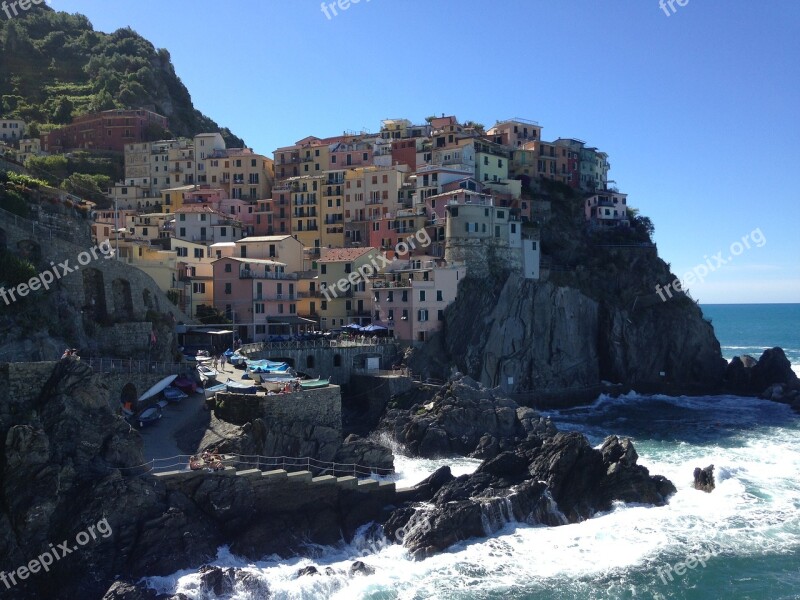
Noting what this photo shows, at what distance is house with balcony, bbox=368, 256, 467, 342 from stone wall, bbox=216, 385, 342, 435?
76.7 feet

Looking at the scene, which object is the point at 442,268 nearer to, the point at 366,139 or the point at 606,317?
the point at 606,317

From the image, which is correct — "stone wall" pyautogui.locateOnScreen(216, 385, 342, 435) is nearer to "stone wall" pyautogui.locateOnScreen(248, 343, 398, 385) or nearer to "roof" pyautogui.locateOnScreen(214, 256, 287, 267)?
"stone wall" pyautogui.locateOnScreen(248, 343, 398, 385)

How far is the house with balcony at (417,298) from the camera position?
65.9 meters

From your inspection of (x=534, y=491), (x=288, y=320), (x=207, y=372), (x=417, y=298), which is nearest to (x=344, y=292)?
(x=288, y=320)

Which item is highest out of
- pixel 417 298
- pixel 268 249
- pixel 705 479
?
pixel 268 249

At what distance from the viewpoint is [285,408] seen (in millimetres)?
40844

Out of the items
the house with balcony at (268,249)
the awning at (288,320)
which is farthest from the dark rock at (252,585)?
the house with balcony at (268,249)

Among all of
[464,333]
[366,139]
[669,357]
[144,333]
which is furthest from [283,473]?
[366,139]

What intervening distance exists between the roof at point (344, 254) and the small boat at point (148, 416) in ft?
120

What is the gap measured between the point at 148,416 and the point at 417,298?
32.1 m

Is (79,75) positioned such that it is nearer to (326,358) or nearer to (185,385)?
(326,358)

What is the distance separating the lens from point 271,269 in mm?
68875

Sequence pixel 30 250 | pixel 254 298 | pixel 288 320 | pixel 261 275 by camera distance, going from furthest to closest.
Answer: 1. pixel 261 275
2. pixel 288 320
3. pixel 254 298
4. pixel 30 250

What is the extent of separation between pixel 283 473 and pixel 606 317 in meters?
50.6
